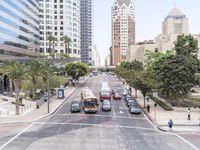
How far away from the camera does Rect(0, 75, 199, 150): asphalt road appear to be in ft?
130

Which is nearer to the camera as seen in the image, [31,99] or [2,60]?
[31,99]

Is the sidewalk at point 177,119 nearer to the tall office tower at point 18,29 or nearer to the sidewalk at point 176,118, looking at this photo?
the sidewalk at point 176,118

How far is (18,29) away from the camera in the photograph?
414 feet

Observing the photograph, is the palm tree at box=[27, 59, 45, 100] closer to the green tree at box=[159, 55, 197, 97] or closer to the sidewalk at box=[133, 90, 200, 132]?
the sidewalk at box=[133, 90, 200, 132]

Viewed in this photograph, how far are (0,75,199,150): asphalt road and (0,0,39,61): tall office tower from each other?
171 feet

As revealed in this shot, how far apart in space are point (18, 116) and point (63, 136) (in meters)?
18.2

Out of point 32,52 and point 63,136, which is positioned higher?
point 32,52

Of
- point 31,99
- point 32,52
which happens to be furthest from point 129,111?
point 32,52

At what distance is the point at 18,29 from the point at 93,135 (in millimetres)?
86884

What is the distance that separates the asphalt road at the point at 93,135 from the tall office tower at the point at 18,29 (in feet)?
171

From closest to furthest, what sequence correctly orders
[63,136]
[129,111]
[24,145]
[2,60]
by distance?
[24,145]
[63,136]
[129,111]
[2,60]

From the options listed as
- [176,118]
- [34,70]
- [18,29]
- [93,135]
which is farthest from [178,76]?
[18,29]

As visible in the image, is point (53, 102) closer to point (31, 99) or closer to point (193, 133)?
point (31, 99)

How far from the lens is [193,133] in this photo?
48844 mm
